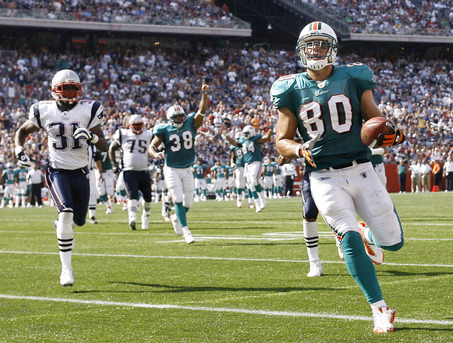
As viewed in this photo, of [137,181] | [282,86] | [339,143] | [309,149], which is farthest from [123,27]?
[309,149]

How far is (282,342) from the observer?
4180mm

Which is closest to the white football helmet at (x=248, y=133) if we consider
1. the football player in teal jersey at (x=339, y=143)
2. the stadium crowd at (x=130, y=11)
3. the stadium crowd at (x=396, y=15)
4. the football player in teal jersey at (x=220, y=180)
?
the football player in teal jersey at (x=220, y=180)

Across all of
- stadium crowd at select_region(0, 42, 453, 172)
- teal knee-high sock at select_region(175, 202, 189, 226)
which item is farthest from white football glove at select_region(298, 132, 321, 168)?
stadium crowd at select_region(0, 42, 453, 172)

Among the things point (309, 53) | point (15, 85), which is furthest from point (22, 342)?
point (15, 85)

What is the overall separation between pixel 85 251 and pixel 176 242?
4.20 ft

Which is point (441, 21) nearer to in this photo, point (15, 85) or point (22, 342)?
point (15, 85)

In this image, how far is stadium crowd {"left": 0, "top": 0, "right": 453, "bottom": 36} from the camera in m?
35.0

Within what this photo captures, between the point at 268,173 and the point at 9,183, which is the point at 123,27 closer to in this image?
the point at 268,173

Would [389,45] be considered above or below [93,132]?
above

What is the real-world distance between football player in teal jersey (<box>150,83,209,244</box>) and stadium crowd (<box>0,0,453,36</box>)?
82.3 feet

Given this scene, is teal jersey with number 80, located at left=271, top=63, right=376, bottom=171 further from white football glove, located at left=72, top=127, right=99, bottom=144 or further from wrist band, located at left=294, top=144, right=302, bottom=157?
white football glove, located at left=72, top=127, right=99, bottom=144

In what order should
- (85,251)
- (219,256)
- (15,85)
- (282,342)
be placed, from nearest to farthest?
(282,342) < (219,256) < (85,251) < (15,85)

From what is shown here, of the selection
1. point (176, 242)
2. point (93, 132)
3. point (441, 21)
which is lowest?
point (176, 242)

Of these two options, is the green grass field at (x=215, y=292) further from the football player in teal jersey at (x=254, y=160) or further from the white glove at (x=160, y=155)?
the football player in teal jersey at (x=254, y=160)
